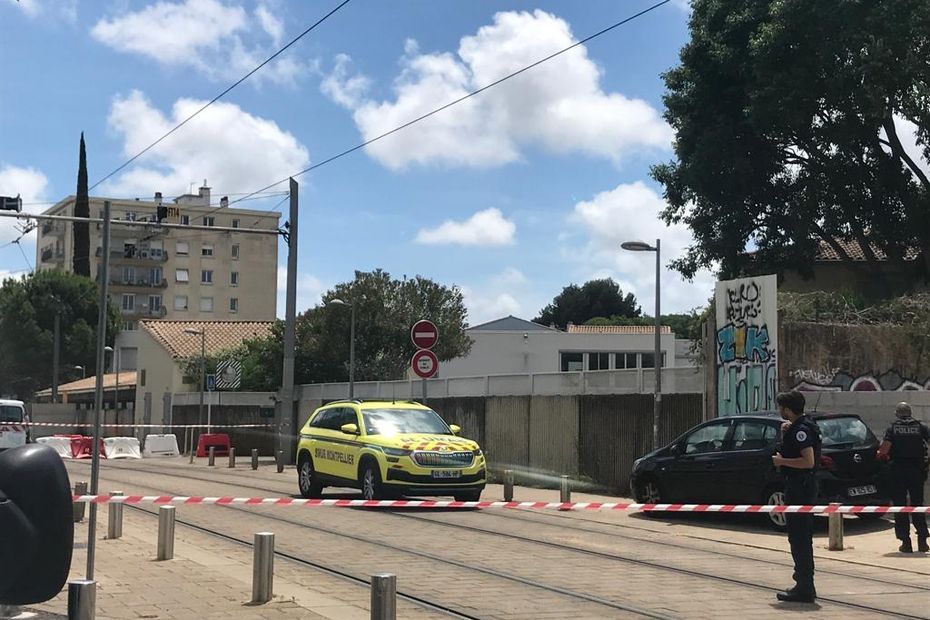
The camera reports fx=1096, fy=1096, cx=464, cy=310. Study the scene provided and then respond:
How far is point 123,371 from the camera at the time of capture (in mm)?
74312

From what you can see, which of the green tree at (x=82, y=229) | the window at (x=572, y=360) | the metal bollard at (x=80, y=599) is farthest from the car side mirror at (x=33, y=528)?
the green tree at (x=82, y=229)

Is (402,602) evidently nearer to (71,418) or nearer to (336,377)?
(336,377)

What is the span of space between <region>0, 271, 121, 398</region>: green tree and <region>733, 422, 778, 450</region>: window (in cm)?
6208

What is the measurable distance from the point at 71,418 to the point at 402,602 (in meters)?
48.1

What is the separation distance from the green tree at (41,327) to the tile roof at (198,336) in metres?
14.7

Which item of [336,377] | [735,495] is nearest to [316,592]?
[735,495]

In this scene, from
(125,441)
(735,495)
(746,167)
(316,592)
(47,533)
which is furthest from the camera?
(125,441)

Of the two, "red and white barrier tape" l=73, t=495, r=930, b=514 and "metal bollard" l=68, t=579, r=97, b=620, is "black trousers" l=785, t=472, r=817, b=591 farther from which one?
"metal bollard" l=68, t=579, r=97, b=620

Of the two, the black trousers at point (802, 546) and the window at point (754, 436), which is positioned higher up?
the window at point (754, 436)

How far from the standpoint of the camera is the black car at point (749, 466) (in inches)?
536

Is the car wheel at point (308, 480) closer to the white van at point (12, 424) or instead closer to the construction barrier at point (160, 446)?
the white van at point (12, 424)

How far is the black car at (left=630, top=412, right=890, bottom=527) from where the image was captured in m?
13.6

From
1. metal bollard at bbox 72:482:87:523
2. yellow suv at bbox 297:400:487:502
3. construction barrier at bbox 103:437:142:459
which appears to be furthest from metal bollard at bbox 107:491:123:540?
construction barrier at bbox 103:437:142:459

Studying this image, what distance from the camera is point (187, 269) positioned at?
99250 mm
